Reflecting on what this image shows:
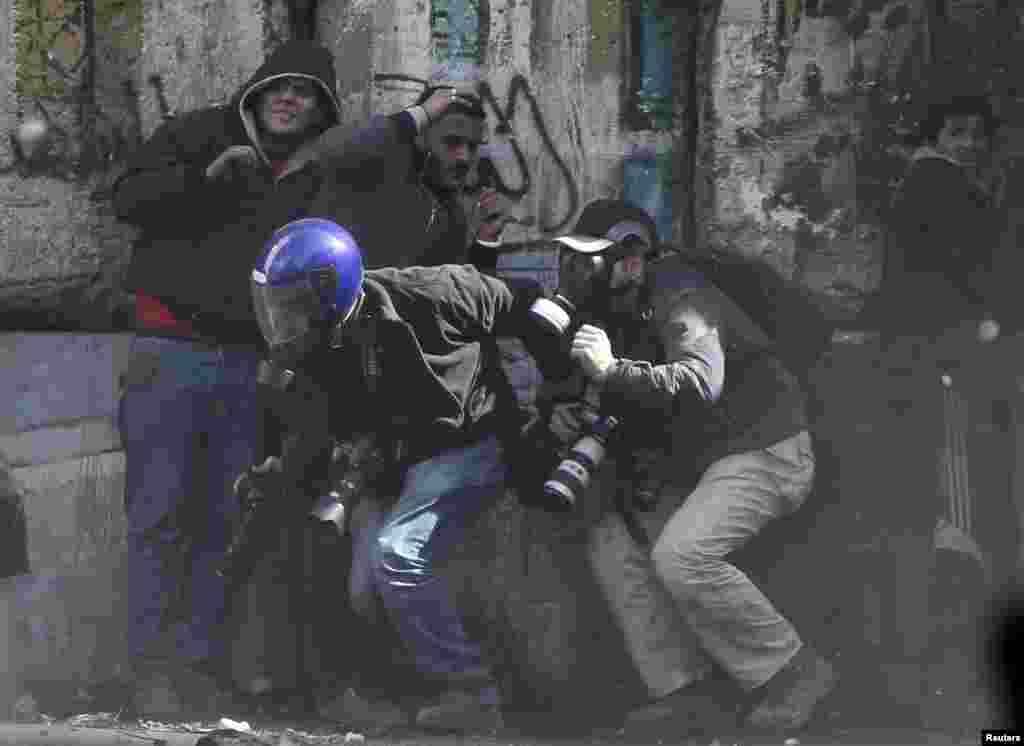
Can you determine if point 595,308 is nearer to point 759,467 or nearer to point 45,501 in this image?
point 759,467

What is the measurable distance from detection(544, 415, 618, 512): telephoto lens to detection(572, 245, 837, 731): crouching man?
9cm

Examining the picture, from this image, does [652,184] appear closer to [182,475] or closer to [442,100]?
[442,100]

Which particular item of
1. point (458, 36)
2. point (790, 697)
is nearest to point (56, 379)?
point (458, 36)

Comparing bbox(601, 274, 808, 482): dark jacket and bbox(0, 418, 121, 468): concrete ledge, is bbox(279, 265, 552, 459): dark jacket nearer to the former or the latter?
bbox(601, 274, 808, 482): dark jacket

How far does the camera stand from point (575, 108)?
661cm

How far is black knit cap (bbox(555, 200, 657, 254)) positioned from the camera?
6078mm

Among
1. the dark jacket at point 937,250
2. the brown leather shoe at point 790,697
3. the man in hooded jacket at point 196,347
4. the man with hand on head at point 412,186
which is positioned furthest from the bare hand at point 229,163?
the brown leather shoe at point 790,697

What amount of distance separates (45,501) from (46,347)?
55 cm

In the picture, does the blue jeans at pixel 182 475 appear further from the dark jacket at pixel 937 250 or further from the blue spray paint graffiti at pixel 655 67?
the dark jacket at pixel 937 250

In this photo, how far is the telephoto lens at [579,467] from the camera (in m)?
5.82

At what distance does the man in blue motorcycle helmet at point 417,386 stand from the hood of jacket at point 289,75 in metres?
0.59

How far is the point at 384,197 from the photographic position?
20.4 feet

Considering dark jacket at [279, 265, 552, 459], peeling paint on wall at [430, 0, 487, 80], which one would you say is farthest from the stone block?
peeling paint on wall at [430, 0, 487, 80]

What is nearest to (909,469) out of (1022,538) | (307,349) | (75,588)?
(1022,538)
